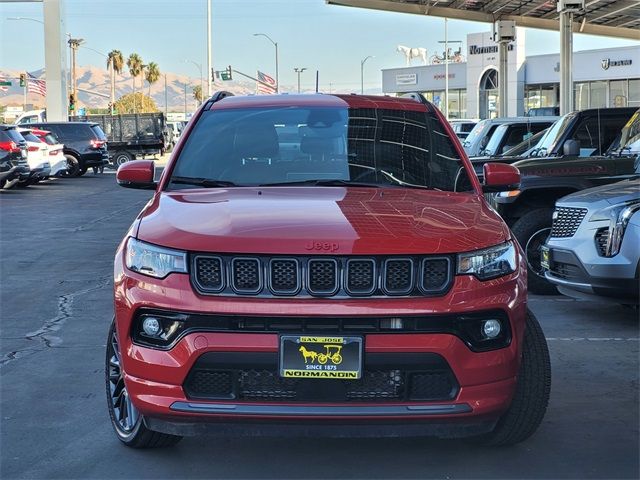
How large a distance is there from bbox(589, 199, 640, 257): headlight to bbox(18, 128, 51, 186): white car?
20.4 m

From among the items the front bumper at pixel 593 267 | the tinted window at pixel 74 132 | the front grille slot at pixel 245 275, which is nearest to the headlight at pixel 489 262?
the front grille slot at pixel 245 275

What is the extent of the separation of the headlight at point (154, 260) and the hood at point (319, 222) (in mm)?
37

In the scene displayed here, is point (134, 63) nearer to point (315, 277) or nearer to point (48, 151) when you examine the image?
point (48, 151)

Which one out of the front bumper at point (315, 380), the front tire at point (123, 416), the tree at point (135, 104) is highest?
the tree at point (135, 104)

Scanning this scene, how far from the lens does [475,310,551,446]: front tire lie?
446cm

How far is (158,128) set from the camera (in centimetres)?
3838

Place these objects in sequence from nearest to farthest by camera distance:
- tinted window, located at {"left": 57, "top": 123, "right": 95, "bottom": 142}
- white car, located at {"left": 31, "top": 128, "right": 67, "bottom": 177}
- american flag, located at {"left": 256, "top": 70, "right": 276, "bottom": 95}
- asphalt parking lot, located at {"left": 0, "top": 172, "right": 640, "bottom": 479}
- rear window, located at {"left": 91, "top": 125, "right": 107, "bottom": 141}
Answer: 1. asphalt parking lot, located at {"left": 0, "top": 172, "right": 640, "bottom": 479}
2. white car, located at {"left": 31, "top": 128, "right": 67, "bottom": 177}
3. tinted window, located at {"left": 57, "top": 123, "right": 95, "bottom": 142}
4. rear window, located at {"left": 91, "top": 125, "right": 107, "bottom": 141}
5. american flag, located at {"left": 256, "top": 70, "right": 276, "bottom": 95}

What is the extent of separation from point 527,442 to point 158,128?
34920 mm

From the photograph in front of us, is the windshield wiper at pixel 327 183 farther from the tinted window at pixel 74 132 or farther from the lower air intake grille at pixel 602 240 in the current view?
the tinted window at pixel 74 132

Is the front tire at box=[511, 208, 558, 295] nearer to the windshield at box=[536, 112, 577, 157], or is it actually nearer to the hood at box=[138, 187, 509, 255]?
the windshield at box=[536, 112, 577, 157]

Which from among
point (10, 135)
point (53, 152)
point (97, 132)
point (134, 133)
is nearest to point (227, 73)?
point (134, 133)

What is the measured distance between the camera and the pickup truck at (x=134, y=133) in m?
38.3

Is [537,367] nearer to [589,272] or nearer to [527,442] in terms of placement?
[527,442]

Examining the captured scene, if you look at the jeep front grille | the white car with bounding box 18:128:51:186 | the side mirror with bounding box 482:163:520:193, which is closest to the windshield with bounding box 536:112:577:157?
the side mirror with bounding box 482:163:520:193
